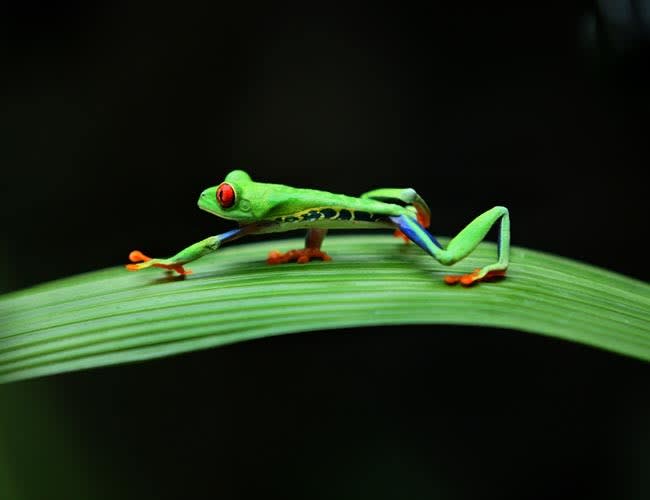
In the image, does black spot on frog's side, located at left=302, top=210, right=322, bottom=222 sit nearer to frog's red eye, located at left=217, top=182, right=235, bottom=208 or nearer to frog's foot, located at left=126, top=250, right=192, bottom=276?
frog's red eye, located at left=217, top=182, right=235, bottom=208

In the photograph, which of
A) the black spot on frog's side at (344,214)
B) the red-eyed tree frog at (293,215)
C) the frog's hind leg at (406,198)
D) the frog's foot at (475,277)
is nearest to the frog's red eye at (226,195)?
the red-eyed tree frog at (293,215)

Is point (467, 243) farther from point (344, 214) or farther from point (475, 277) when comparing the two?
point (344, 214)

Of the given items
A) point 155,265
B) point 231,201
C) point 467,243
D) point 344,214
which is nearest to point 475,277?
point 467,243

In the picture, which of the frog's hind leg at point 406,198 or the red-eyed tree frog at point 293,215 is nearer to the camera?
the red-eyed tree frog at point 293,215

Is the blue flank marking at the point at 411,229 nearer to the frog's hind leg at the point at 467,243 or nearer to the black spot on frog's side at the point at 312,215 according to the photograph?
the frog's hind leg at the point at 467,243

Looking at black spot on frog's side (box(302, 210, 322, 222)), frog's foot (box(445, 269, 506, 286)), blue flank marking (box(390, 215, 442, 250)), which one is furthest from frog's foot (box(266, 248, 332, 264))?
frog's foot (box(445, 269, 506, 286))

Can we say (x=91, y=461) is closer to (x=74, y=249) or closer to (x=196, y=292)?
(x=196, y=292)

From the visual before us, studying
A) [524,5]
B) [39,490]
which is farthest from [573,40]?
[39,490]
